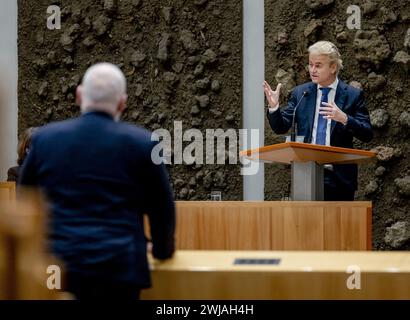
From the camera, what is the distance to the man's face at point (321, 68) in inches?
178

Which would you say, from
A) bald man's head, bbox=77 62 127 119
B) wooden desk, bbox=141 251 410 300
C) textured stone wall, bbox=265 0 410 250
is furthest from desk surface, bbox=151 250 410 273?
textured stone wall, bbox=265 0 410 250

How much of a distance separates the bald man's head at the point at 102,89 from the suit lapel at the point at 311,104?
2262mm

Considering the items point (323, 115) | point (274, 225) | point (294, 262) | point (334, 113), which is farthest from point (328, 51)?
point (294, 262)

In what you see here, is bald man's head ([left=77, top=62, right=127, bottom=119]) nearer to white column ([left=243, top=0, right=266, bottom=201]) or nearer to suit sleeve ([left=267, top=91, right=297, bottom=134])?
suit sleeve ([left=267, top=91, right=297, bottom=134])

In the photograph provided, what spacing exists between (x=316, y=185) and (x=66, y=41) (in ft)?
11.8

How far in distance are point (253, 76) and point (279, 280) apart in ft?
15.0

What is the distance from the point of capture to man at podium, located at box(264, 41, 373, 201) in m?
4.41

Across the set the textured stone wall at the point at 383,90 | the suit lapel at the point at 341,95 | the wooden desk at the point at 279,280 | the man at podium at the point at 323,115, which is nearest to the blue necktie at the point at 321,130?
the man at podium at the point at 323,115

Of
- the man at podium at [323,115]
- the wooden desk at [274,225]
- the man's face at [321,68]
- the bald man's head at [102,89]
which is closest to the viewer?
the bald man's head at [102,89]

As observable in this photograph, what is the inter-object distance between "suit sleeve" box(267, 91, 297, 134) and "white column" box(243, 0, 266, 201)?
199 centimetres

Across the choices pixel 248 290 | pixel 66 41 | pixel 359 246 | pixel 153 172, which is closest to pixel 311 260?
pixel 248 290

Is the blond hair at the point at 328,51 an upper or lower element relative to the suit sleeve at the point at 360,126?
upper

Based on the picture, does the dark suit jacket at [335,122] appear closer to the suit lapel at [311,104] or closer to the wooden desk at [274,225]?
the suit lapel at [311,104]
